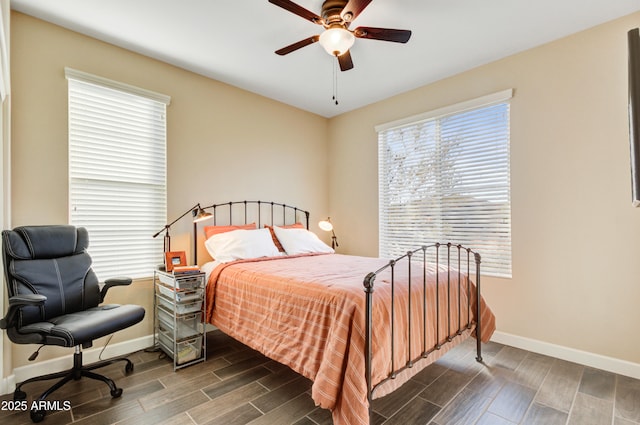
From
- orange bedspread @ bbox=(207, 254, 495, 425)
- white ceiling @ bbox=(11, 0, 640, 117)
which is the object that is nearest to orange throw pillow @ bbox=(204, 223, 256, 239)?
orange bedspread @ bbox=(207, 254, 495, 425)

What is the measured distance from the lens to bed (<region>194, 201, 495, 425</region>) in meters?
1.65

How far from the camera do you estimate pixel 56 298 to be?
2.21m

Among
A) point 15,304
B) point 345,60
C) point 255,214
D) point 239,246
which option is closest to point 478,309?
point 239,246

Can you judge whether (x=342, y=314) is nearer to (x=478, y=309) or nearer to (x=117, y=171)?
(x=478, y=309)

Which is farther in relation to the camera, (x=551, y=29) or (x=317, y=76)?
(x=317, y=76)

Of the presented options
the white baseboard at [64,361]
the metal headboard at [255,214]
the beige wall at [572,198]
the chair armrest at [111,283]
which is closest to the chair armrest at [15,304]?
the chair armrest at [111,283]

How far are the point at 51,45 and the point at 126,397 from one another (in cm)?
276

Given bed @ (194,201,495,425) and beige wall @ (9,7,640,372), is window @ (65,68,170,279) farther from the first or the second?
bed @ (194,201,495,425)

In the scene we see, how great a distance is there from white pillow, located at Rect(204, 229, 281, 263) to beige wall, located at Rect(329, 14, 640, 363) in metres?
2.27

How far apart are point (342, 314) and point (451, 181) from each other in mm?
2367

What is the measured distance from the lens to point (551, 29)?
2.62 metres

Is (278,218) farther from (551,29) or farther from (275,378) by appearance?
(551,29)

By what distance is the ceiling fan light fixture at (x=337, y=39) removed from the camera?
2.15m

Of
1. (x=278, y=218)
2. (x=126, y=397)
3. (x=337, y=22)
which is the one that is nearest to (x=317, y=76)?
(x=337, y=22)
